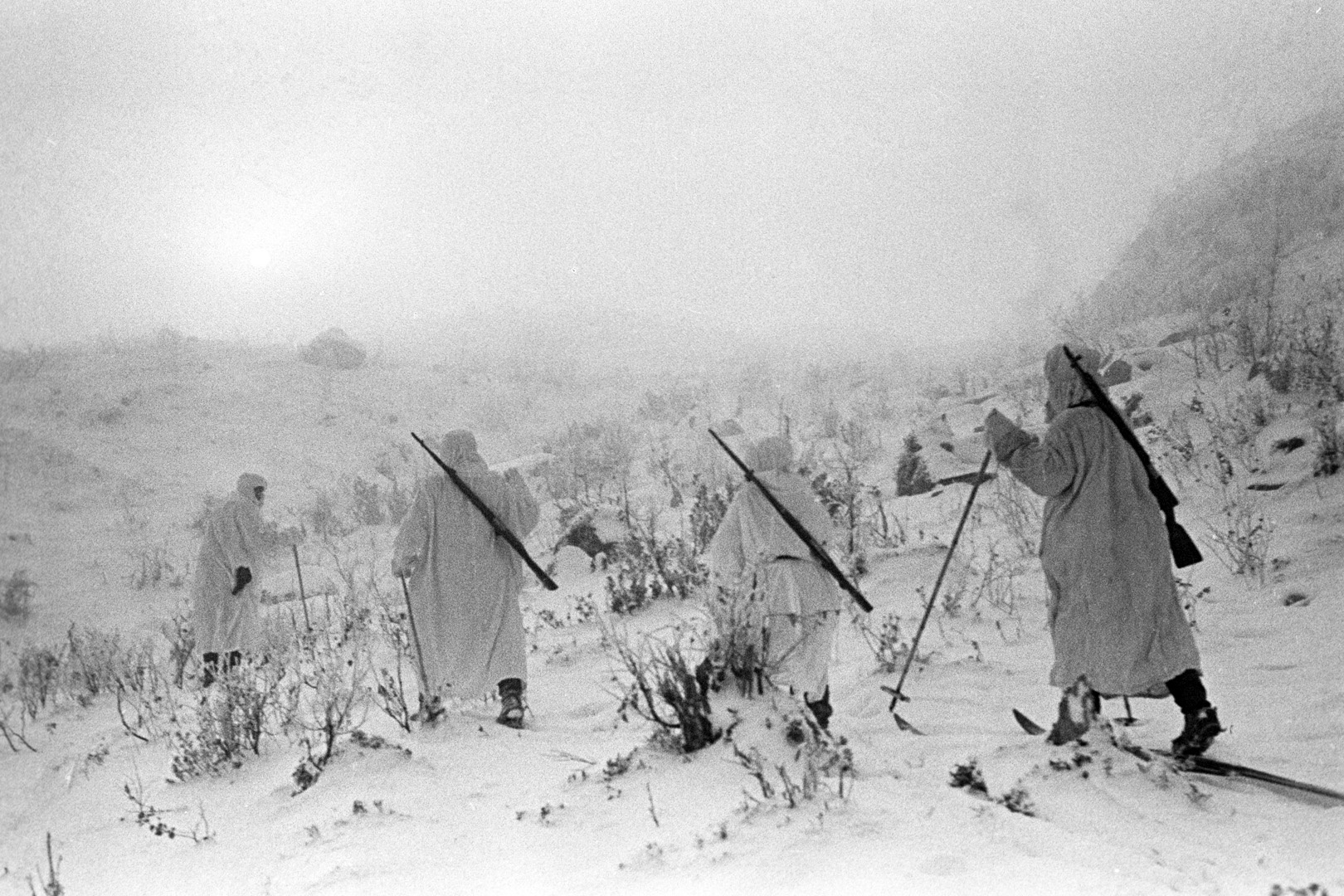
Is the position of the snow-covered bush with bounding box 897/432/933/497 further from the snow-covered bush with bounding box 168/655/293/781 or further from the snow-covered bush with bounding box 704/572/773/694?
the snow-covered bush with bounding box 168/655/293/781

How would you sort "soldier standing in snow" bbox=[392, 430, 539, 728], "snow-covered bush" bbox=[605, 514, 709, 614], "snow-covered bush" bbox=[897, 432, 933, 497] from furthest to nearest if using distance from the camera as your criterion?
"snow-covered bush" bbox=[897, 432, 933, 497] < "snow-covered bush" bbox=[605, 514, 709, 614] < "soldier standing in snow" bbox=[392, 430, 539, 728]

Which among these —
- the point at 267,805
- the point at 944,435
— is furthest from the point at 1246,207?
the point at 267,805

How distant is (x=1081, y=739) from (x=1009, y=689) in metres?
1.26

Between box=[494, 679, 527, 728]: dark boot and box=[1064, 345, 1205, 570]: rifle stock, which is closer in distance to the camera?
box=[1064, 345, 1205, 570]: rifle stock

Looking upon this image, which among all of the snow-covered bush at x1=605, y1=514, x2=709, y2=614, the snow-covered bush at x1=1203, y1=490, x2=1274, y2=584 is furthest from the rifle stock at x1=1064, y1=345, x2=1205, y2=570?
the snow-covered bush at x1=605, y1=514, x2=709, y2=614

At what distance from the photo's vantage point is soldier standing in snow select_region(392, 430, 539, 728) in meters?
5.06

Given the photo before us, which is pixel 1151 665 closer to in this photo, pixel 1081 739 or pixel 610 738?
pixel 1081 739

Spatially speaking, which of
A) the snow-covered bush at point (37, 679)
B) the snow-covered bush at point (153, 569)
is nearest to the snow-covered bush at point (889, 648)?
the snow-covered bush at point (37, 679)

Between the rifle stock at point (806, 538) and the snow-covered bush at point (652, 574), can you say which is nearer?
the rifle stock at point (806, 538)

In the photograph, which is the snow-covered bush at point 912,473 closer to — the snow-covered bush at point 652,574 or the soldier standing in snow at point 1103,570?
the snow-covered bush at point 652,574

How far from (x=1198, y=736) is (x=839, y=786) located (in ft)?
5.22

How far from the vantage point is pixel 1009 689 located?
4609 mm

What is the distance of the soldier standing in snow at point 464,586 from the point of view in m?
5.06

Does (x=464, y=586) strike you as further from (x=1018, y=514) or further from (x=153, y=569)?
(x=153, y=569)
